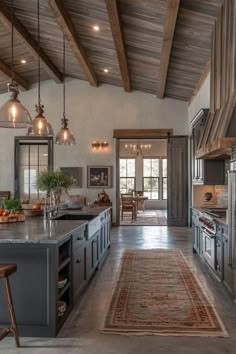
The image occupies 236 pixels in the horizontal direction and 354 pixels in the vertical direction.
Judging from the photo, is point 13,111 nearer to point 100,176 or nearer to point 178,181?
point 100,176

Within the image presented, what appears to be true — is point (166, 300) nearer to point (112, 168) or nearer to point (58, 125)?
point (112, 168)

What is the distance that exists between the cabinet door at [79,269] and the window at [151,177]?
1312 cm

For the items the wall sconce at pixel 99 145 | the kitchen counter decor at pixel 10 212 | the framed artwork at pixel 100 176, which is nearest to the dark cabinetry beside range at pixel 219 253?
the kitchen counter decor at pixel 10 212

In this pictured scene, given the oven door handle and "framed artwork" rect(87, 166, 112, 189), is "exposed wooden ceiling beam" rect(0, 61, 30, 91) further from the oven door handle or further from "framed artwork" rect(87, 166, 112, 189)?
the oven door handle

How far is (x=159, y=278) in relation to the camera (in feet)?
16.9

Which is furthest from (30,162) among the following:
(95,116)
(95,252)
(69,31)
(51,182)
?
(95,252)

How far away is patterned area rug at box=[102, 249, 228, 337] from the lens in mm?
3377

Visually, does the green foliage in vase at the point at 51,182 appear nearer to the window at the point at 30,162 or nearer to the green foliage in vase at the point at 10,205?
the green foliage in vase at the point at 10,205

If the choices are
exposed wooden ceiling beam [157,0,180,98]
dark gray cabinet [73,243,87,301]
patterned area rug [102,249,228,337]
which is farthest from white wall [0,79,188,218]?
dark gray cabinet [73,243,87,301]

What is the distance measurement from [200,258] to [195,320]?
268 centimetres

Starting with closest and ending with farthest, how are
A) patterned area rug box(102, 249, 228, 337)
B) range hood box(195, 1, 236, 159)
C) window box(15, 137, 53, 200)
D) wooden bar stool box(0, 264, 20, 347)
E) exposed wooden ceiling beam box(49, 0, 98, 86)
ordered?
wooden bar stool box(0, 264, 20, 347) < patterned area rug box(102, 249, 228, 337) < range hood box(195, 1, 236, 159) < exposed wooden ceiling beam box(49, 0, 98, 86) < window box(15, 137, 53, 200)

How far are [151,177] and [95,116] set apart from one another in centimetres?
681

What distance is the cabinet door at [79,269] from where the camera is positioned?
3.85m

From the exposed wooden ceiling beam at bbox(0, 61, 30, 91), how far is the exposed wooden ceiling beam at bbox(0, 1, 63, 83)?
781 mm
